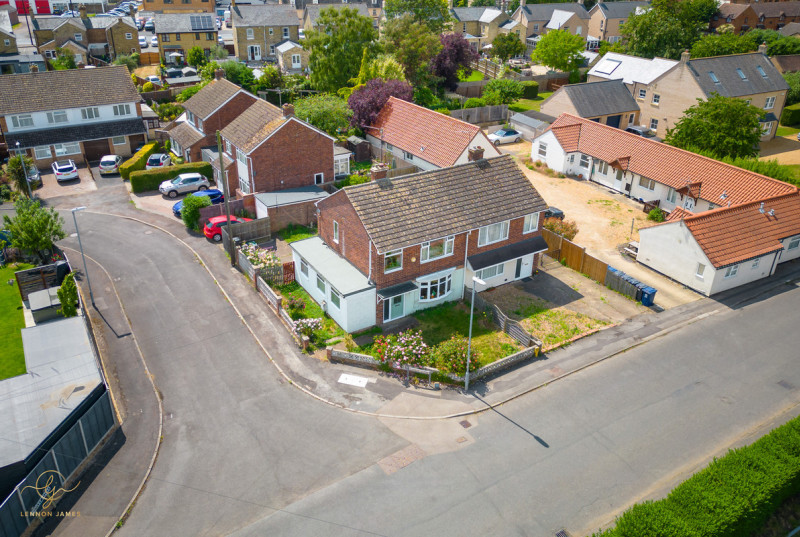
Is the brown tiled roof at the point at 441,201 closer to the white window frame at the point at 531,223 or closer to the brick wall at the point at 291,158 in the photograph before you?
the white window frame at the point at 531,223

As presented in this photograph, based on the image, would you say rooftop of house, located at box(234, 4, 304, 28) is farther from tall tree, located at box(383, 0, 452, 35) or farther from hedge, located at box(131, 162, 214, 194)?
hedge, located at box(131, 162, 214, 194)

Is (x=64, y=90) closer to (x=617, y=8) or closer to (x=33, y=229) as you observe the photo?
(x=33, y=229)

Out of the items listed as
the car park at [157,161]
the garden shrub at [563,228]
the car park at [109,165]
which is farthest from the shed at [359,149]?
the garden shrub at [563,228]

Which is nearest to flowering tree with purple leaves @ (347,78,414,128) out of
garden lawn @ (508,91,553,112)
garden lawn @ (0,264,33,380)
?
garden lawn @ (508,91,553,112)

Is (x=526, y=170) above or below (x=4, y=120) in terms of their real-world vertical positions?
below

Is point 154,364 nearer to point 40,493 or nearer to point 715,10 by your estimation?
point 40,493

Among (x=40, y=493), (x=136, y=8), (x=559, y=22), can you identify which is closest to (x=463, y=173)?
(x=40, y=493)
